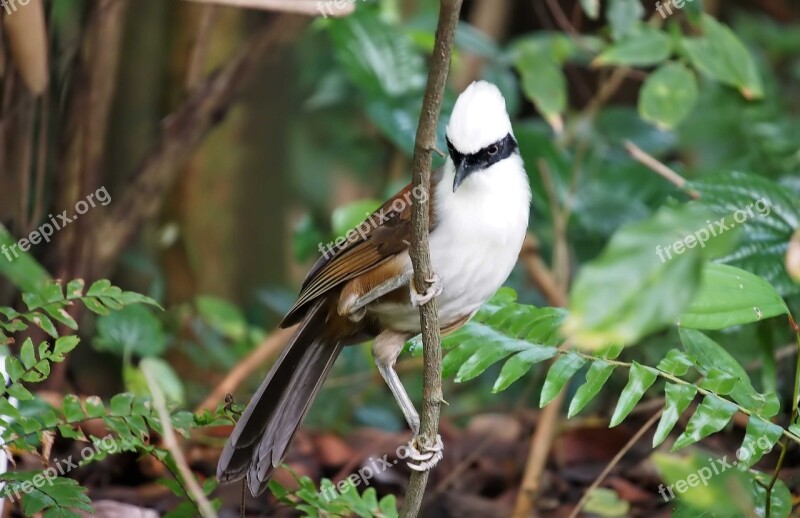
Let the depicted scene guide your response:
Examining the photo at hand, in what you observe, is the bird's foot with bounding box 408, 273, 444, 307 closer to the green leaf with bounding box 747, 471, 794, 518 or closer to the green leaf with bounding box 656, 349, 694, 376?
the green leaf with bounding box 656, 349, 694, 376

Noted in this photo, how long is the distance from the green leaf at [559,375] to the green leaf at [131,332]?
1.72 meters

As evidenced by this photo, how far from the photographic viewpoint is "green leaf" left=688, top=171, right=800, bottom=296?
2512mm

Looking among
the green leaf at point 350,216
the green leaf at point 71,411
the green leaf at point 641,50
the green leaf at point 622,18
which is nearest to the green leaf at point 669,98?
the green leaf at point 641,50

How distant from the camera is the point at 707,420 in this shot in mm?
1793

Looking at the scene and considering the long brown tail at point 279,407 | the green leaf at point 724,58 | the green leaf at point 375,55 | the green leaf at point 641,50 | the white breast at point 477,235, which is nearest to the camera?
the white breast at point 477,235

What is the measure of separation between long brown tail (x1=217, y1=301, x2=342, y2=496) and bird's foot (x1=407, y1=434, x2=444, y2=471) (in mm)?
395

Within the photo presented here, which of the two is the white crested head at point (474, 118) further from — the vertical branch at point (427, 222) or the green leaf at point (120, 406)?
the green leaf at point (120, 406)

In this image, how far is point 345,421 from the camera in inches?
155

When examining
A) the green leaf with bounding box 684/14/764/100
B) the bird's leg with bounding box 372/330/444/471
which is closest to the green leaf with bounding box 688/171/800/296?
the green leaf with bounding box 684/14/764/100

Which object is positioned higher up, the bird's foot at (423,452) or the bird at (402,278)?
the bird at (402,278)

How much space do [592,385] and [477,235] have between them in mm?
420

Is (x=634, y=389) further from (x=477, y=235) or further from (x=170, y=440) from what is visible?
(x=170, y=440)

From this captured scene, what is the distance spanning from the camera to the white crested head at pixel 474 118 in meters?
1.90

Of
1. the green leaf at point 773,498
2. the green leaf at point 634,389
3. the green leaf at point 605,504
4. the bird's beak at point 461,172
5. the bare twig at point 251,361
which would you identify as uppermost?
the bird's beak at point 461,172
